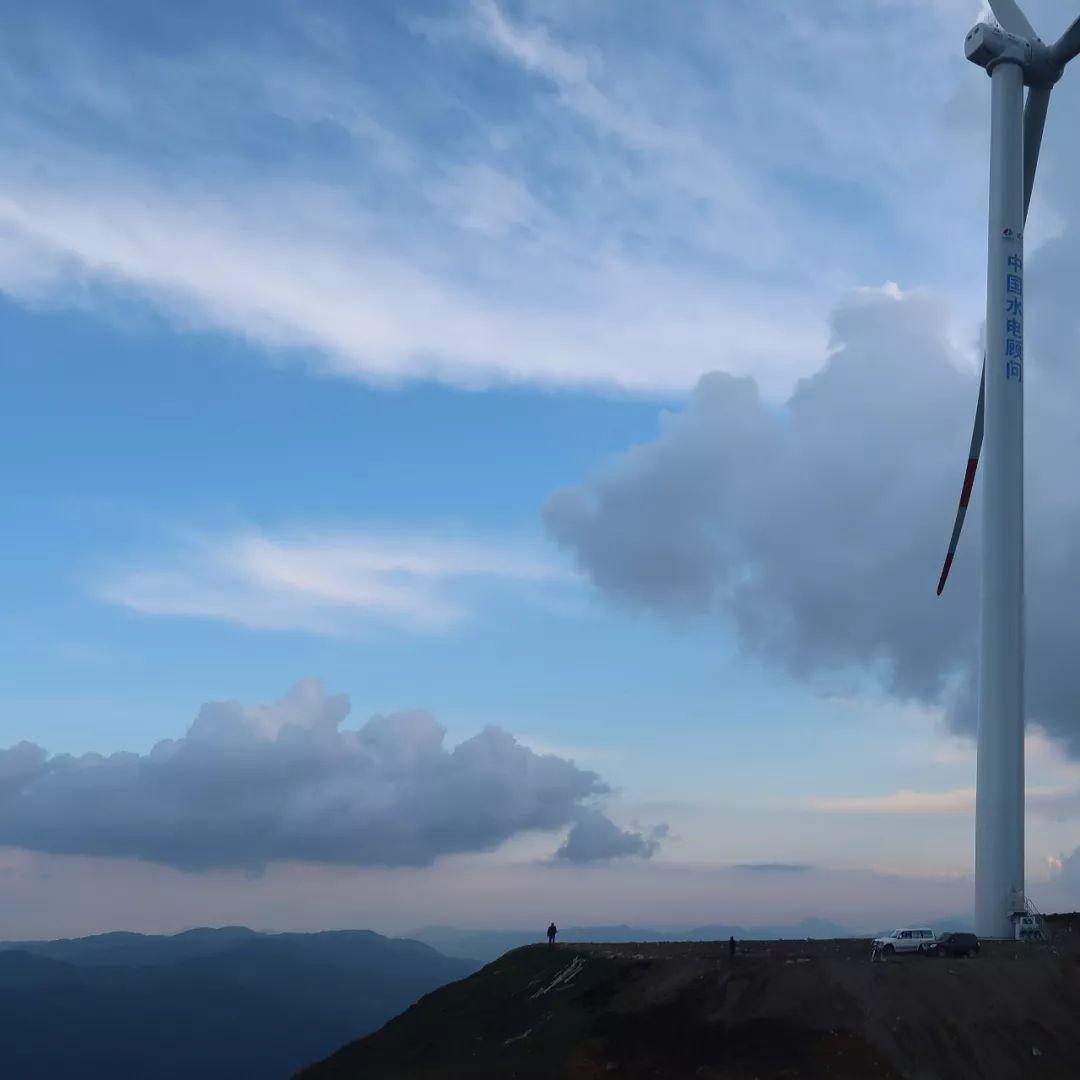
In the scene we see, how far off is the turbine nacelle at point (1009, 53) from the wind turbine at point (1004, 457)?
80 millimetres

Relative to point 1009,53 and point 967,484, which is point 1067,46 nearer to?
point 1009,53

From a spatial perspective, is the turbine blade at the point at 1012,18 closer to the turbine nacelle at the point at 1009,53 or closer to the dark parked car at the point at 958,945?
the turbine nacelle at the point at 1009,53

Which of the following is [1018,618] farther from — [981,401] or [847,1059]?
[847,1059]

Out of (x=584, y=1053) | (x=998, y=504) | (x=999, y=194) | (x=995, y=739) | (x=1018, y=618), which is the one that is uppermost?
(x=999, y=194)

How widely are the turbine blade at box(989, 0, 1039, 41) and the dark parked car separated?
6923cm

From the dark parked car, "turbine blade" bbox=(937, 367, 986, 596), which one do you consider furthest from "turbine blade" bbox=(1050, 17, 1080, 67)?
the dark parked car

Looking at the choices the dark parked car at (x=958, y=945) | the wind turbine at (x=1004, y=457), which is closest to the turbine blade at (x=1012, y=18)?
the wind turbine at (x=1004, y=457)

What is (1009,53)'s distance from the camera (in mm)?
87438

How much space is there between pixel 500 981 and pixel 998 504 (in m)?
54.1

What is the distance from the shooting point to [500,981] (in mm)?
90188

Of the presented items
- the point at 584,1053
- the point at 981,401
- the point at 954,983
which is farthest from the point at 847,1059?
the point at 981,401

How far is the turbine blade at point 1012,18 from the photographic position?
8956cm

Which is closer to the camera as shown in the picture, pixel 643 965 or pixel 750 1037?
pixel 750 1037

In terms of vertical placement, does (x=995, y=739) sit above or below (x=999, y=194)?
below
